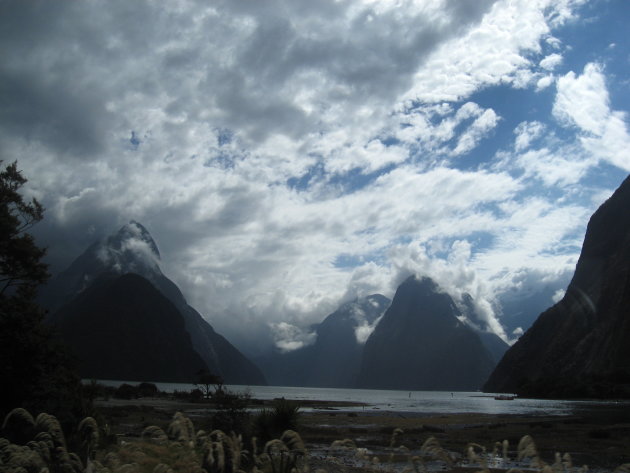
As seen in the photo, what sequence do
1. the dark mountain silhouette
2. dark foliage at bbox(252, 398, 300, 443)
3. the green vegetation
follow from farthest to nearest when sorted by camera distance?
the dark mountain silhouette
dark foliage at bbox(252, 398, 300, 443)
the green vegetation

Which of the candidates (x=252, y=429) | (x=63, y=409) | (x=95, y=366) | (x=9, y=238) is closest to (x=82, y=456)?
(x=63, y=409)

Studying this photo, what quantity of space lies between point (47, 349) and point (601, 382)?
4060 inches

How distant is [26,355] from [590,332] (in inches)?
5117

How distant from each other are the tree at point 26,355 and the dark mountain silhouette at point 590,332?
9700 centimetres

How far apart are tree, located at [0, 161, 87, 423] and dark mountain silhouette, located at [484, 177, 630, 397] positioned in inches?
3819

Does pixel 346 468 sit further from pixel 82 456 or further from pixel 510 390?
pixel 510 390

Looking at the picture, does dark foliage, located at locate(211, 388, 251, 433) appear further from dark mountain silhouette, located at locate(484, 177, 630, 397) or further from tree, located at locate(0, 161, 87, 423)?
dark mountain silhouette, located at locate(484, 177, 630, 397)

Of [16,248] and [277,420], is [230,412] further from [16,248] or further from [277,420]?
[16,248]

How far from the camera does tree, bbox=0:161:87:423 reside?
55.2 feet

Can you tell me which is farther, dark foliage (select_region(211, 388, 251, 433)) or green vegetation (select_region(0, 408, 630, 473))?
dark foliage (select_region(211, 388, 251, 433))

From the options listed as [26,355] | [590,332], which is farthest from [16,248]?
[590,332]

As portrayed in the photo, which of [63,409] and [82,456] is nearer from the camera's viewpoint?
[82,456]

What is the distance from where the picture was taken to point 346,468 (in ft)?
61.9

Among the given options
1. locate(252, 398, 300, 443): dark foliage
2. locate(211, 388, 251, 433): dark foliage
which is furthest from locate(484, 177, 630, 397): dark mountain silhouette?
locate(211, 388, 251, 433): dark foliage
